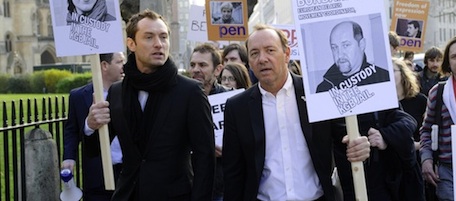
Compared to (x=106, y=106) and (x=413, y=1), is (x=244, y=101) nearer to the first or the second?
(x=106, y=106)

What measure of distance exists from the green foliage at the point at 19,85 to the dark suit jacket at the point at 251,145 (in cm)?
5682

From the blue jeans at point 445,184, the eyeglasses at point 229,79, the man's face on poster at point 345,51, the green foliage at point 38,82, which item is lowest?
the blue jeans at point 445,184

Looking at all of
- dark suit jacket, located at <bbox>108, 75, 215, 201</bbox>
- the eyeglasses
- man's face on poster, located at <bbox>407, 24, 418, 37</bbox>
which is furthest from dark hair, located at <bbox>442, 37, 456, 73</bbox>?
man's face on poster, located at <bbox>407, 24, 418, 37</bbox>

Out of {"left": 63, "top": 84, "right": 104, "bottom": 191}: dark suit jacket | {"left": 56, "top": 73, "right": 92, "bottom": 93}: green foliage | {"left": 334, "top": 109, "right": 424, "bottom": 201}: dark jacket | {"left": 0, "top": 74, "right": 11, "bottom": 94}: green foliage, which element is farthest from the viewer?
{"left": 0, "top": 74, "right": 11, "bottom": 94}: green foliage

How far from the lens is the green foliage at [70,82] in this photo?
50781mm

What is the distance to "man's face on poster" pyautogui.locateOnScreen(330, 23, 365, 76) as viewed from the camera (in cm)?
506

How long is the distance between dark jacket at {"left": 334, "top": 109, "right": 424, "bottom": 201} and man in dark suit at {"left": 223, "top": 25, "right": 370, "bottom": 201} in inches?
29.3

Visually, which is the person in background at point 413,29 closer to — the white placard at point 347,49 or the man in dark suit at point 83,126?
the man in dark suit at point 83,126

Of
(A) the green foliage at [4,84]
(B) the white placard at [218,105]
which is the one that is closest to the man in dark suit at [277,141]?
(B) the white placard at [218,105]

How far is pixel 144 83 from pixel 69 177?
3.77ft

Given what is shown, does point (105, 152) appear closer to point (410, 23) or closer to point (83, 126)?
point (83, 126)

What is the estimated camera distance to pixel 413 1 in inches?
560

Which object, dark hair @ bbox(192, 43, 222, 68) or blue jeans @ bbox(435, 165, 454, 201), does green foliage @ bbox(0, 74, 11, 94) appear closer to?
dark hair @ bbox(192, 43, 222, 68)

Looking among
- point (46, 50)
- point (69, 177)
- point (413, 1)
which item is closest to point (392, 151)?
point (69, 177)
